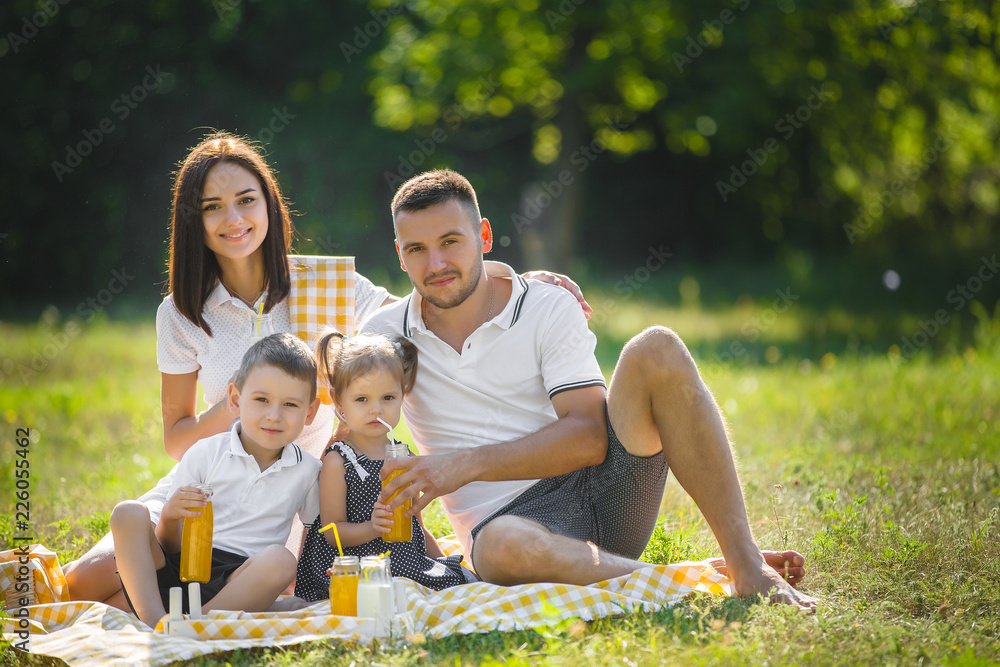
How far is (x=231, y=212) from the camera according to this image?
11.7ft

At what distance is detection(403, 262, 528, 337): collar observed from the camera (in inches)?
131

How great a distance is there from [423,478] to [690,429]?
2.90 ft

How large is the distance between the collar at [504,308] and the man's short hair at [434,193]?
0.22 metres

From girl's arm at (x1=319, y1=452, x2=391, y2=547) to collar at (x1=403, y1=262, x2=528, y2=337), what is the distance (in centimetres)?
57

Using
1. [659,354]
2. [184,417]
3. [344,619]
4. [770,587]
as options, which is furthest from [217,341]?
[770,587]

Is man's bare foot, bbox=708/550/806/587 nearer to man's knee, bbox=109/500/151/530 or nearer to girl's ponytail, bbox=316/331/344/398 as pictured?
girl's ponytail, bbox=316/331/344/398

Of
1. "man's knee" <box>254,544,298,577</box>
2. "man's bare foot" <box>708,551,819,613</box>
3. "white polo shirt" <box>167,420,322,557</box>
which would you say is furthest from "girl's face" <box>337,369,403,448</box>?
"man's bare foot" <box>708,551,819,613</box>

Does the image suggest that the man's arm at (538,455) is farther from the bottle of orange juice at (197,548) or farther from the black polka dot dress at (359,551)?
the bottle of orange juice at (197,548)

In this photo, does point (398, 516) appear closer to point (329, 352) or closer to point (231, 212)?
point (329, 352)

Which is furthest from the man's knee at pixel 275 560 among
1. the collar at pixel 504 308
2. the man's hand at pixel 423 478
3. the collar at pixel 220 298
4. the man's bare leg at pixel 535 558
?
the collar at pixel 220 298

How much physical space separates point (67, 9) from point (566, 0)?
7670 mm

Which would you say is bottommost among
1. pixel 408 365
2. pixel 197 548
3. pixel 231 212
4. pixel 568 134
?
pixel 197 548

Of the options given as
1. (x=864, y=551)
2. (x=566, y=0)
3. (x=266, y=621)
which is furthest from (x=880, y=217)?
(x=266, y=621)

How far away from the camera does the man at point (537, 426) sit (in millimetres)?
3008
